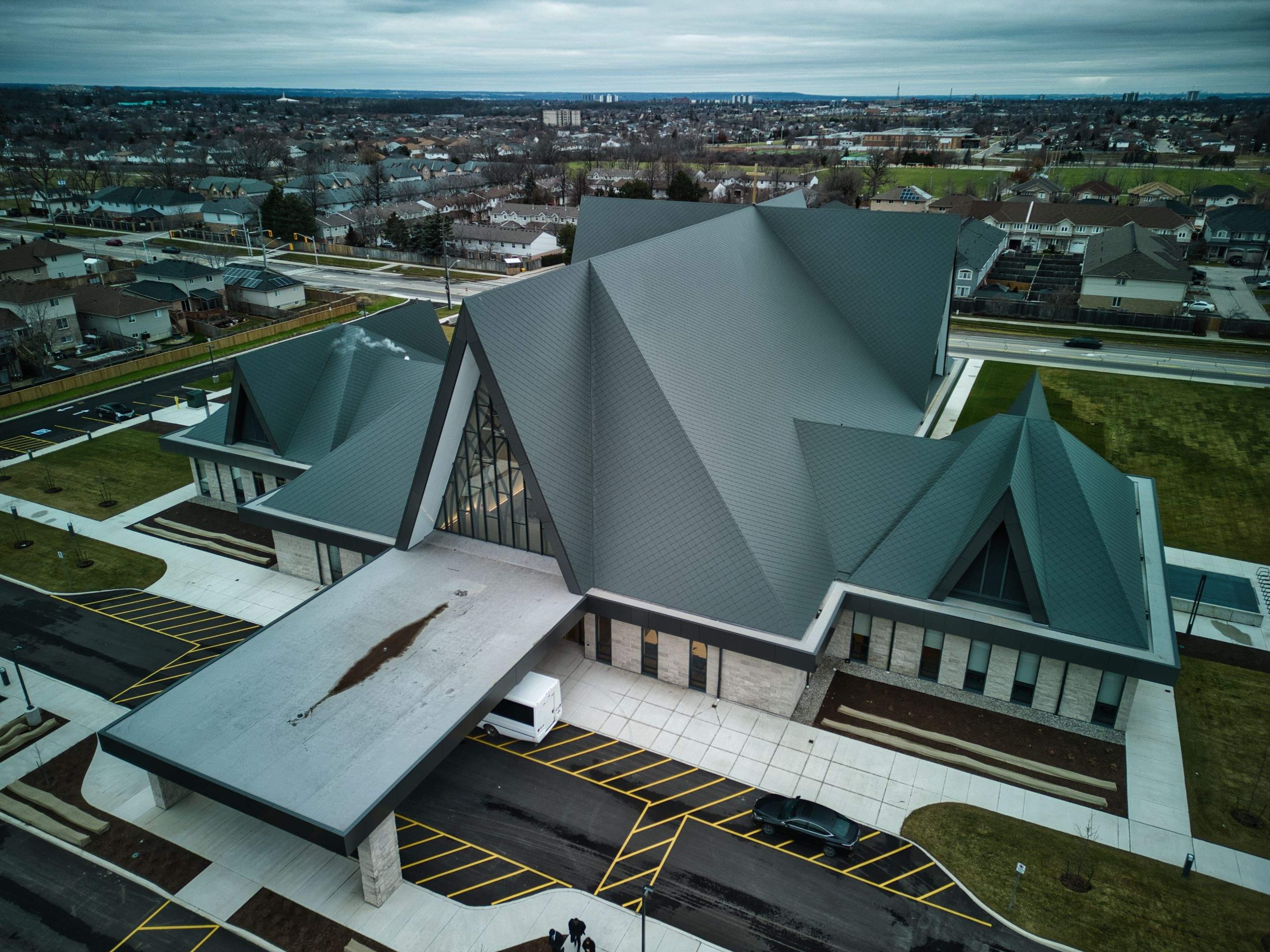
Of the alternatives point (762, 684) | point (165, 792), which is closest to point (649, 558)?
point (762, 684)

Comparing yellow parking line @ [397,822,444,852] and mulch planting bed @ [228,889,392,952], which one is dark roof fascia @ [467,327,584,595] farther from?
mulch planting bed @ [228,889,392,952]

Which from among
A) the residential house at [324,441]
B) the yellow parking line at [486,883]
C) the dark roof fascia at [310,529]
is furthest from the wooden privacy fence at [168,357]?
the yellow parking line at [486,883]

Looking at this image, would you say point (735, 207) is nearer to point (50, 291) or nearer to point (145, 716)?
point (145, 716)

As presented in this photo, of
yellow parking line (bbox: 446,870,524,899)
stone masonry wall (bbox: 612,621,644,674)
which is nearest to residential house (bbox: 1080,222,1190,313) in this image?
stone masonry wall (bbox: 612,621,644,674)

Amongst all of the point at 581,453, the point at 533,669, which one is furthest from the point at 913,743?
the point at 581,453

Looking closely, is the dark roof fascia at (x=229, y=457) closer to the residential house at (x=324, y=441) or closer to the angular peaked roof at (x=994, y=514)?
the residential house at (x=324, y=441)

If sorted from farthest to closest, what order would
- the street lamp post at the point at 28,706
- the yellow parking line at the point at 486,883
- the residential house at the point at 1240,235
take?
the residential house at the point at 1240,235
the street lamp post at the point at 28,706
the yellow parking line at the point at 486,883
